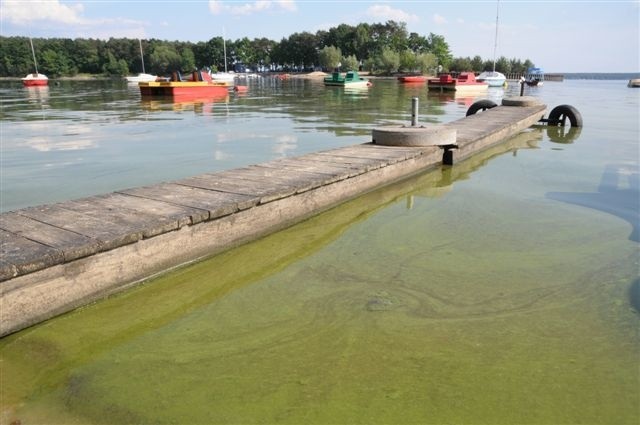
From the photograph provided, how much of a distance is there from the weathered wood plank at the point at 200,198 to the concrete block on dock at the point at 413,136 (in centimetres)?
449

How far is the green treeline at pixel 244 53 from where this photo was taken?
11294cm

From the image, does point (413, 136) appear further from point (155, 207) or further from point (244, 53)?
point (244, 53)

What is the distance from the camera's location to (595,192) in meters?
7.61

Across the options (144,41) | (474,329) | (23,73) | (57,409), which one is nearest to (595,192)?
(474,329)

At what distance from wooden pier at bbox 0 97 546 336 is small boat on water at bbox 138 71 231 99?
25.4 m

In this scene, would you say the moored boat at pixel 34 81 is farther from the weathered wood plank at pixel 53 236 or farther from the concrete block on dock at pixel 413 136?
the weathered wood plank at pixel 53 236

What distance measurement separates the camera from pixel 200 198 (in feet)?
16.4

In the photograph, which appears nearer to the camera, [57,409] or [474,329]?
[57,409]

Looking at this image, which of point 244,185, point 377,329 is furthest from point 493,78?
point 377,329

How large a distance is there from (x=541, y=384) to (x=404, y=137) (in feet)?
21.0

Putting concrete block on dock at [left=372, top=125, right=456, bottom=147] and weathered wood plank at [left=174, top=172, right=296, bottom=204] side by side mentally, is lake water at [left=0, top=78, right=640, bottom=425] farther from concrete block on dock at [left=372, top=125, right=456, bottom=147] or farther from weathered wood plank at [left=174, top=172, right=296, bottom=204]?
concrete block on dock at [left=372, top=125, right=456, bottom=147]

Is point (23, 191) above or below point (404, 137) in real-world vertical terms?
below

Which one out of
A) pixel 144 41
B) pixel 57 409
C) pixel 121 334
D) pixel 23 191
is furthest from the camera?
pixel 144 41

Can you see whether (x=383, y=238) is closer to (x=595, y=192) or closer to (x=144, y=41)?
(x=595, y=192)
